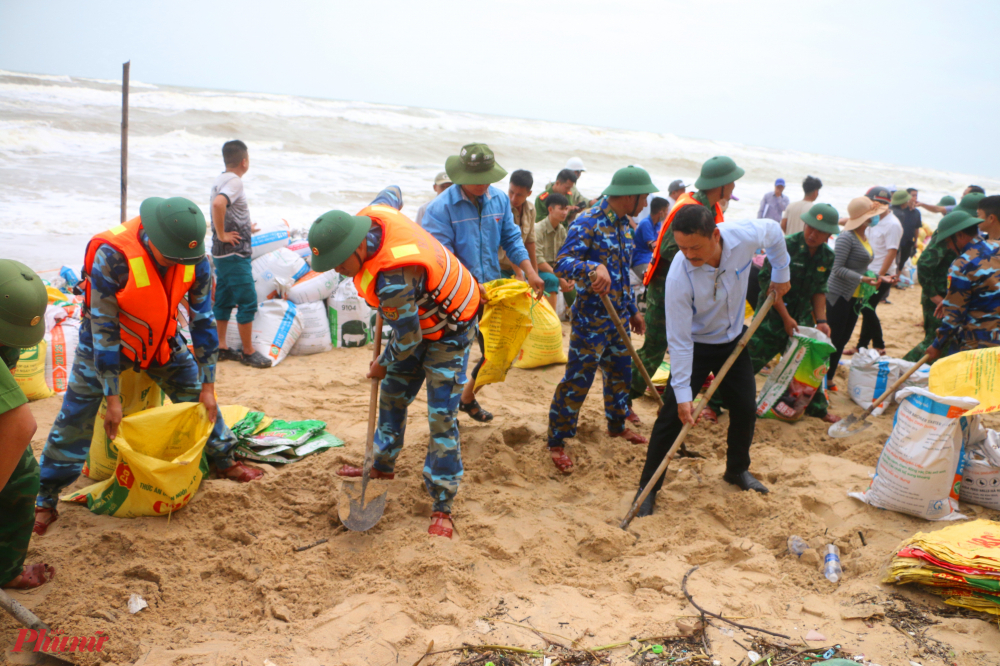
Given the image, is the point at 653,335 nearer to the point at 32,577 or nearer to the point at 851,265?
the point at 851,265

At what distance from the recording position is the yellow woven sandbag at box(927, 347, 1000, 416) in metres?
3.20

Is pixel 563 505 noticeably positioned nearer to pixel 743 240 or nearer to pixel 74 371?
pixel 743 240

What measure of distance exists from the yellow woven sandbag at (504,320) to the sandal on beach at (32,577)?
8.35 feet

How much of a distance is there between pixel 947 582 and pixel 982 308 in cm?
224

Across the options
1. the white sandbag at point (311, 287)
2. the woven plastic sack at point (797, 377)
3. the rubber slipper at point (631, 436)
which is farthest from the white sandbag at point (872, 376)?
the white sandbag at point (311, 287)

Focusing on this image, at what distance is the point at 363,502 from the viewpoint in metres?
3.29

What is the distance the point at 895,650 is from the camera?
2.28m

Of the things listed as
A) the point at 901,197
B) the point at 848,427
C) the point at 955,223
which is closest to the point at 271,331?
the point at 848,427

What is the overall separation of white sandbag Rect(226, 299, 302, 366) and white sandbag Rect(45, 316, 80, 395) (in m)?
1.19

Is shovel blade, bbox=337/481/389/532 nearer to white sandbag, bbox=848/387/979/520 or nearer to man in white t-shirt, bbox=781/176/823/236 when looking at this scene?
white sandbag, bbox=848/387/979/520

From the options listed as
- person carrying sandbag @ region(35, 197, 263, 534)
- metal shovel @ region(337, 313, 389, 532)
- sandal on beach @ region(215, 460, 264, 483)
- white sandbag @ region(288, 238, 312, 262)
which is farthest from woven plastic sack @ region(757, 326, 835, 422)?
white sandbag @ region(288, 238, 312, 262)

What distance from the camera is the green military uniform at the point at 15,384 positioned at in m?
1.97

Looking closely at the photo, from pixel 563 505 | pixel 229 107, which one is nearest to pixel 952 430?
pixel 563 505

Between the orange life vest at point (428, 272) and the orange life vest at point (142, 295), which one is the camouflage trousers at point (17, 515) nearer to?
the orange life vest at point (142, 295)
